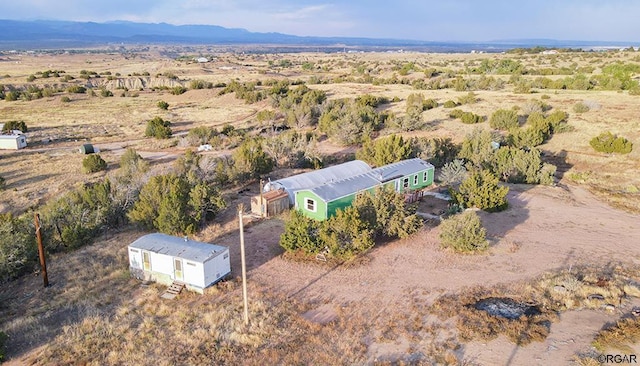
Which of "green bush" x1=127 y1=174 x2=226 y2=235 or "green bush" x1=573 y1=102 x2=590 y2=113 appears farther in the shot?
"green bush" x1=573 y1=102 x2=590 y2=113

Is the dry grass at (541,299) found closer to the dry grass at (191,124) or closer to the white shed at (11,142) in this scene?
the dry grass at (191,124)

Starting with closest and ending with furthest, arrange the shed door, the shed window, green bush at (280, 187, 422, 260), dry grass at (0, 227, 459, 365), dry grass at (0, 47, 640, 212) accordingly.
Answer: dry grass at (0, 227, 459, 365), the shed door, green bush at (280, 187, 422, 260), the shed window, dry grass at (0, 47, 640, 212)

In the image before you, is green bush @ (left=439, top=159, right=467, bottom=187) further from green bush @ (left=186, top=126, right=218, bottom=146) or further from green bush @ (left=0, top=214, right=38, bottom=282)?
green bush @ (left=0, top=214, right=38, bottom=282)

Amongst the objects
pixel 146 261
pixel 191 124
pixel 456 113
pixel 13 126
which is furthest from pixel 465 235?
pixel 13 126

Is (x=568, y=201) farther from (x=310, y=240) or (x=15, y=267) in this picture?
(x=15, y=267)

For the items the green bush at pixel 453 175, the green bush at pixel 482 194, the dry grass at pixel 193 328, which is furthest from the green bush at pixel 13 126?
the green bush at pixel 482 194

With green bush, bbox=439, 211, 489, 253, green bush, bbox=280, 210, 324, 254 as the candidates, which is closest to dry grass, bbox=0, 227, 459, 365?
green bush, bbox=280, 210, 324, 254

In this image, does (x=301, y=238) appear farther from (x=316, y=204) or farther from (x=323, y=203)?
(x=316, y=204)
